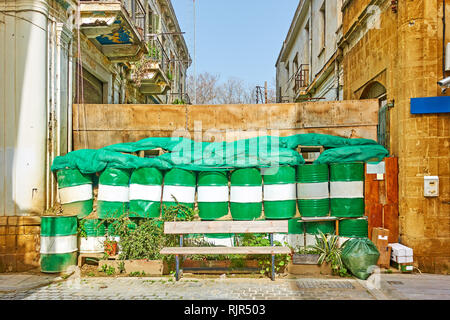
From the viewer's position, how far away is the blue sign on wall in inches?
227

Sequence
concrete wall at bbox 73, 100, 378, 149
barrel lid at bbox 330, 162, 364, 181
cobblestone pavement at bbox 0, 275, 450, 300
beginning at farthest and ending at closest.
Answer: concrete wall at bbox 73, 100, 378, 149 → barrel lid at bbox 330, 162, 364, 181 → cobblestone pavement at bbox 0, 275, 450, 300

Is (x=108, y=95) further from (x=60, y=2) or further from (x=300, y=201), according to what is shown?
(x=300, y=201)

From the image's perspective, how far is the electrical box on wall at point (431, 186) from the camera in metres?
5.82

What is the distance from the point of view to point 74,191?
242 inches

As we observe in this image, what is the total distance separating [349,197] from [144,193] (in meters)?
3.63

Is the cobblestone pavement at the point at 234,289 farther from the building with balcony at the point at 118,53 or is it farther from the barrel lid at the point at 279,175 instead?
the building with balcony at the point at 118,53

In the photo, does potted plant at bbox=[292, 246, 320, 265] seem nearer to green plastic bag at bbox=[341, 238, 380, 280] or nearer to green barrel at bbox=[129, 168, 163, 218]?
green plastic bag at bbox=[341, 238, 380, 280]

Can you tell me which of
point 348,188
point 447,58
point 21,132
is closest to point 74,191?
point 21,132

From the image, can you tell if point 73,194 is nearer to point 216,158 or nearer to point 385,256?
point 216,158

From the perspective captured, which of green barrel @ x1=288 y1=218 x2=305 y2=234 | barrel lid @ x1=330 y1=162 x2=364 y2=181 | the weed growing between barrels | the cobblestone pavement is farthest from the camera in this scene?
green barrel @ x1=288 y1=218 x2=305 y2=234

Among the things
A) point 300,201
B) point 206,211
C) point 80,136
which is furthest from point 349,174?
point 80,136

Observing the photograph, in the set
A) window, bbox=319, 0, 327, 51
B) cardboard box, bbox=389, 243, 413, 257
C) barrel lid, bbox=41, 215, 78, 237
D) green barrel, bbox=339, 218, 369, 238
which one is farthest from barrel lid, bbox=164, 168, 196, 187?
window, bbox=319, 0, 327, 51

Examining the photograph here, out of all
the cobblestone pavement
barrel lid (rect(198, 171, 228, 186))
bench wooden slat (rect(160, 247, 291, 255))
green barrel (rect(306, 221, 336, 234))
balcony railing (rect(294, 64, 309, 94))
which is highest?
balcony railing (rect(294, 64, 309, 94))
